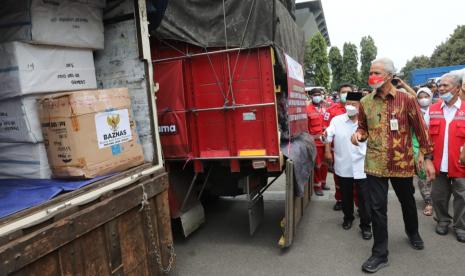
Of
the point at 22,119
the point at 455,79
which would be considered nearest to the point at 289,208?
the point at 455,79

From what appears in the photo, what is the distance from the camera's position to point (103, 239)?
2.61 meters

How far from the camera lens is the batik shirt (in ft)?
11.8

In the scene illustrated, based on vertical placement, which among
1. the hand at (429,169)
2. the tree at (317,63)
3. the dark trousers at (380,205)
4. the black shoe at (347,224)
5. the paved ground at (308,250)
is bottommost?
the paved ground at (308,250)

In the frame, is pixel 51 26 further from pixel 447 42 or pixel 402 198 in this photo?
pixel 447 42

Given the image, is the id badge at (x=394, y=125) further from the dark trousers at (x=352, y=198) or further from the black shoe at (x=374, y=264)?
the black shoe at (x=374, y=264)

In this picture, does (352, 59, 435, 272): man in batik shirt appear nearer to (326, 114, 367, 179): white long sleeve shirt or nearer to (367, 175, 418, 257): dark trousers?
(367, 175, 418, 257): dark trousers

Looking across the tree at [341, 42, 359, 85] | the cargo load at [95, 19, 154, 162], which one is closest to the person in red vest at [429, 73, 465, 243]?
the cargo load at [95, 19, 154, 162]

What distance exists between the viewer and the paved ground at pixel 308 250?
3.81 m

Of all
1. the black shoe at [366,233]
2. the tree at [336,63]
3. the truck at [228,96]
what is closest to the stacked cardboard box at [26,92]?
the truck at [228,96]

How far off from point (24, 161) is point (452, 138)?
451cm

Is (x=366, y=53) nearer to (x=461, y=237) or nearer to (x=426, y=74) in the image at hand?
(x=426, y=74)

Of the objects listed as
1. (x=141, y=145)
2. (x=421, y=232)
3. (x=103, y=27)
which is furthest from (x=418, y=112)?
(x=103, y=27)

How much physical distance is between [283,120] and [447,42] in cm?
4487

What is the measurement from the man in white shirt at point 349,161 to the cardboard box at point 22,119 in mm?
3507
